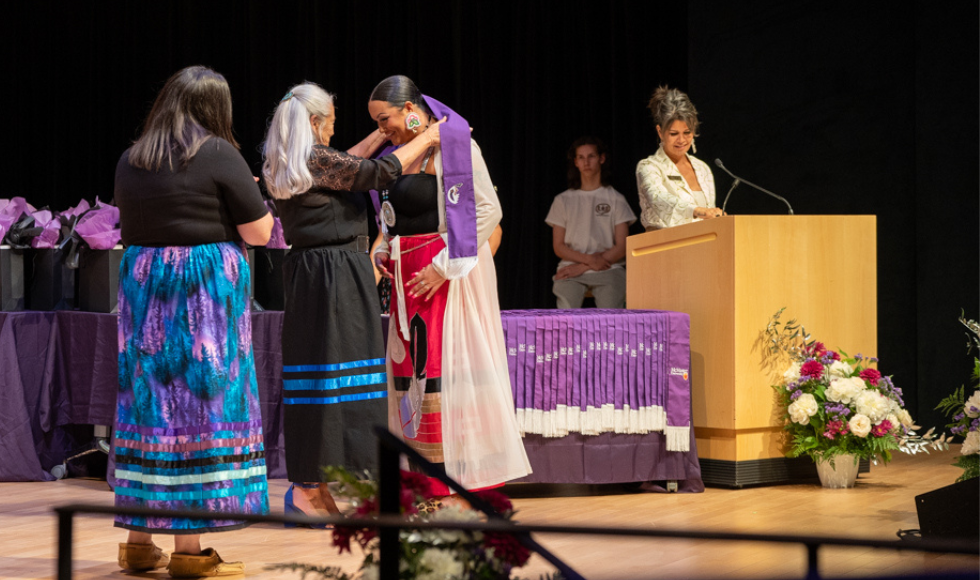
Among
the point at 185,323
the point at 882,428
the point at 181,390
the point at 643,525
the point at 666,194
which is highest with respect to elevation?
the point at 666,194

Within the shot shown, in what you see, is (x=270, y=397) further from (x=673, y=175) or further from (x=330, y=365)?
(x=673, y=175)

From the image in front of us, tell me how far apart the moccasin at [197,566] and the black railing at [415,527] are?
1.69m

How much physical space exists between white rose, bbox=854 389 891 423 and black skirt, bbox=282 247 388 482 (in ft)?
6.18

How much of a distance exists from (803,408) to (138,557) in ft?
8.02

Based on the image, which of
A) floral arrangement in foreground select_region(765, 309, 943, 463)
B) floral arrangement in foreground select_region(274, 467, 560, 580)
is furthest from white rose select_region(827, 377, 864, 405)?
floral arrangement in foreground select_region(274, 467, 560, 580)

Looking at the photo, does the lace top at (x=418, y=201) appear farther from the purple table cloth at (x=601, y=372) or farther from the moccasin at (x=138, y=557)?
the moccasin at (x=138, y=557)

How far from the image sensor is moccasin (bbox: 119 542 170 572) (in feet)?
8.88

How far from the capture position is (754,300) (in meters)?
4.09

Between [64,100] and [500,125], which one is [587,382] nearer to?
[500,125]

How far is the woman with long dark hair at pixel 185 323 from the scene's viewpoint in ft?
8.44

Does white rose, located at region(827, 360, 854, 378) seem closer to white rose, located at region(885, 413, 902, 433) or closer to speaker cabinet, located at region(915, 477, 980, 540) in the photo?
white rose, located at region(885, 413, 902, 433)

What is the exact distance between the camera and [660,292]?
4.55 meters

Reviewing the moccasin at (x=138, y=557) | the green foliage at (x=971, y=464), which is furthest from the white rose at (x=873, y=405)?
the moccasin at (x=138, y=557)

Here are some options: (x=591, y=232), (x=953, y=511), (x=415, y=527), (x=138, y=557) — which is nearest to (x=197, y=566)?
(x=138, y=557)
